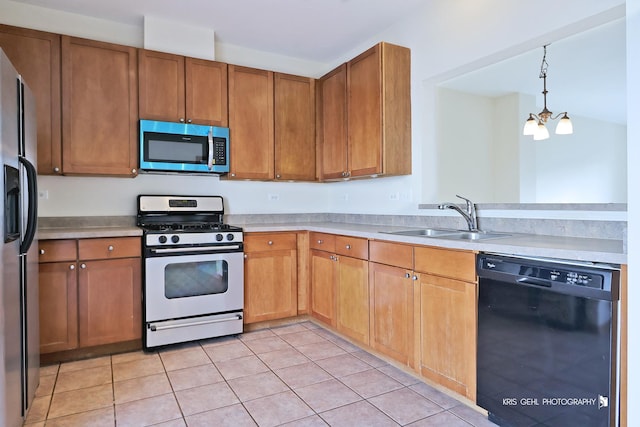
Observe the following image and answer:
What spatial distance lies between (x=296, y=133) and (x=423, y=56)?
4.50ft

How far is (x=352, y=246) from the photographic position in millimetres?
2893

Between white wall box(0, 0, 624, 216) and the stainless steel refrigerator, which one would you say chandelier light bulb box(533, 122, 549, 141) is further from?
the stainless steel refrigerator

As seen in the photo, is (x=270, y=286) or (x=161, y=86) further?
(x=270, y=286)

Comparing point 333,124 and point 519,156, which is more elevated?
point 333,124

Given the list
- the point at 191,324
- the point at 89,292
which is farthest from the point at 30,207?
the point at 191,324

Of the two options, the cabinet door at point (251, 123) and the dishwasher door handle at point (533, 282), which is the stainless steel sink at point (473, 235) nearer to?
the dishwasher door handle at point (533, 282)

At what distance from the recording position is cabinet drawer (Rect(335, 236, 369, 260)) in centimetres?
276

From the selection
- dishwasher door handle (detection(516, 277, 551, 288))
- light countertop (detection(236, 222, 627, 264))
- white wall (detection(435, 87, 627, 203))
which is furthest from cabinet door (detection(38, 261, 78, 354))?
white wall (detection(435, 87, 627, 203))

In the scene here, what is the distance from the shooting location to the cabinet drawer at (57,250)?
2566mm

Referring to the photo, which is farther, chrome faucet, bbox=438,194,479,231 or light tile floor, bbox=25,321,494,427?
chrome faucet, bbox=438,194,479,231

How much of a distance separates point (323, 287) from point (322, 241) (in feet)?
1.29

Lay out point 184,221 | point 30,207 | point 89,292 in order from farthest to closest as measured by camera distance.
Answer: point 184,221 → point 89,292 → point 30,207

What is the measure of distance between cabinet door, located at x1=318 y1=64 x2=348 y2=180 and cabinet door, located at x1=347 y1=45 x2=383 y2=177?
96 mm

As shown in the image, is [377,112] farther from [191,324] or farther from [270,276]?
[191,324]
